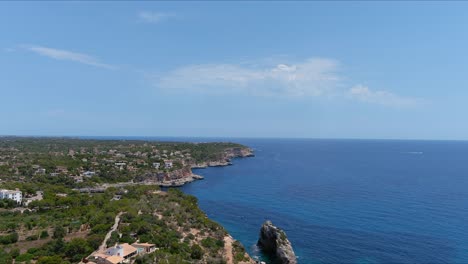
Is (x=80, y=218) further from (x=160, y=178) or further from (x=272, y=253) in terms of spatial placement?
(x=160, y=178)

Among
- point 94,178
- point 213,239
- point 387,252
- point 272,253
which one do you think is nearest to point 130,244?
point 213,239

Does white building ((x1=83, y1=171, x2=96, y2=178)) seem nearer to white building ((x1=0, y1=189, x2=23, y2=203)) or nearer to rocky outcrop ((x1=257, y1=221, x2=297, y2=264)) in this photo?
white building ((x1=0, y1=189, x2=23, y2=203))

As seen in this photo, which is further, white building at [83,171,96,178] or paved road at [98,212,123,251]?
white building at [83,171,96,178]

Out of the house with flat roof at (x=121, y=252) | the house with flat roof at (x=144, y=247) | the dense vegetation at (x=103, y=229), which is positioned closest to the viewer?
the house with flat roof at (x=121, y=252)

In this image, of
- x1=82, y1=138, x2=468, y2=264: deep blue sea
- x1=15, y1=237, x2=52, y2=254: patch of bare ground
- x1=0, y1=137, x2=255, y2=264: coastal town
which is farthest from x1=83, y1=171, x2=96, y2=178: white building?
x1=15, y1=237, x2=52, y2=254: patch of bare ground

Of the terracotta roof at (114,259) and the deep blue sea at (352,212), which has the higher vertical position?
the terracotta roof at (114,259)

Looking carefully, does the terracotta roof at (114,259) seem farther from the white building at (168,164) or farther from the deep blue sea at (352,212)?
the white building at (168,164)

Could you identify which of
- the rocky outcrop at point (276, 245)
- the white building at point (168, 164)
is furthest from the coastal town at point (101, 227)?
the white building at point (168, 164)

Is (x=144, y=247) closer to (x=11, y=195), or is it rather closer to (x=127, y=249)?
(x=127, y=249)
